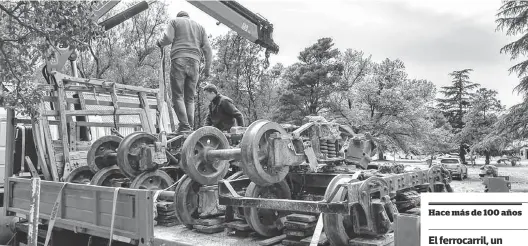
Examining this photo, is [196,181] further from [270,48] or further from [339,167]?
[270,48]

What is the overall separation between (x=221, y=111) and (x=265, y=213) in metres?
2.27

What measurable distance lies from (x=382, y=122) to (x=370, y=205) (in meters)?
36.6

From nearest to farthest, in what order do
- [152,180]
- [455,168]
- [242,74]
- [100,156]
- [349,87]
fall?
[152,180], [100,156], [455,168], [242,74], [349,87]

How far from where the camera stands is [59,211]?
5.78 metres

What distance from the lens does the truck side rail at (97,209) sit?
15.1 ft

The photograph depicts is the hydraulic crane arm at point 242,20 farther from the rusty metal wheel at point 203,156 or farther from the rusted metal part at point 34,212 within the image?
the rusted metal part at point 34,212

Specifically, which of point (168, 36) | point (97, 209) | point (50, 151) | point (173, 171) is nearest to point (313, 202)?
point (97, 209)

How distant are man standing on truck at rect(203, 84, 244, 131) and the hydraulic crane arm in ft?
7.28

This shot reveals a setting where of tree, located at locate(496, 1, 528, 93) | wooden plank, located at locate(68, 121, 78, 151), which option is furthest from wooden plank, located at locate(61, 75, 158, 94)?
tree, located at locate(496, 1, 528, 93)

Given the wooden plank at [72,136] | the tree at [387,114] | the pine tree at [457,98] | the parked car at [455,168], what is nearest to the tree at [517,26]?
the parked car at [455,168]

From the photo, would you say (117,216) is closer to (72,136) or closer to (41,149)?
(41,149)

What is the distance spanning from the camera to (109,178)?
24.7ft

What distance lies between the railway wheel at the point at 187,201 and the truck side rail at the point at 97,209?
0.93 m

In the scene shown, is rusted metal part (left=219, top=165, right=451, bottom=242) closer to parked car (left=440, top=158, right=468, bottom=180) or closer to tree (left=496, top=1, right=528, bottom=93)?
tree (left=496, top=1, right=528, bottom=93)
